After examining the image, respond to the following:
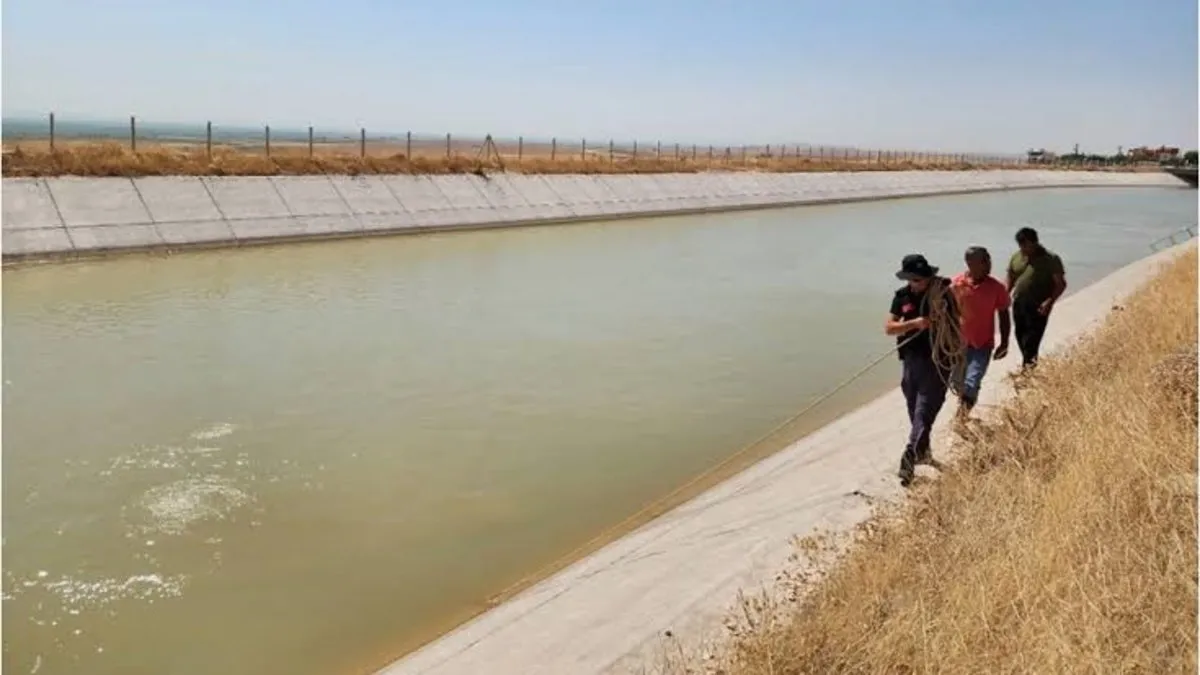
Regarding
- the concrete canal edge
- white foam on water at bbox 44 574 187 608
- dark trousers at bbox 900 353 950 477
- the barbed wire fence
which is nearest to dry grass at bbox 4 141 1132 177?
the barbed wire fence

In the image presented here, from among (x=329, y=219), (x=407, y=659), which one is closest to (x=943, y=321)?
(x=407, y=659)

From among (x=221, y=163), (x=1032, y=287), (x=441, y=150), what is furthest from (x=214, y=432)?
(x=441, y=150)

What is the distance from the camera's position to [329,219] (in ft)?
82.6

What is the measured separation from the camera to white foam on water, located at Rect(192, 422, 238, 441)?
842cm

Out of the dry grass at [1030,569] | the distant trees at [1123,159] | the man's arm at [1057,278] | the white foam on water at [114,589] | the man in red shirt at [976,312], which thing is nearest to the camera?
the dry grass at [1030,569]

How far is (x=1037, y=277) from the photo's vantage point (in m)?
8.27

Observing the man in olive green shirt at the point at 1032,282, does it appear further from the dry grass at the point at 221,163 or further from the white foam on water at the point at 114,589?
the dry grass at the point at 221,163

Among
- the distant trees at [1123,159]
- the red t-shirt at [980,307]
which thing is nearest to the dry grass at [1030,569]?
the red t-shirt at [980,307]

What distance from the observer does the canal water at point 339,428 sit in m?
5.59

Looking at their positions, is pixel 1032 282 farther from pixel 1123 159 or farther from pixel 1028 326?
pixel 1123 159

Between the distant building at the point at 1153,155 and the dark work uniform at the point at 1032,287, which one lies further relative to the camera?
the distant building at the point at 1153,155

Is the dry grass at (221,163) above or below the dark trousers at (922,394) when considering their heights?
above

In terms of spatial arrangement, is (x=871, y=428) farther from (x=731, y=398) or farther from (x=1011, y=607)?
(x=1011, y=607)

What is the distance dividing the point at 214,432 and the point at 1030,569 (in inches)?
274
